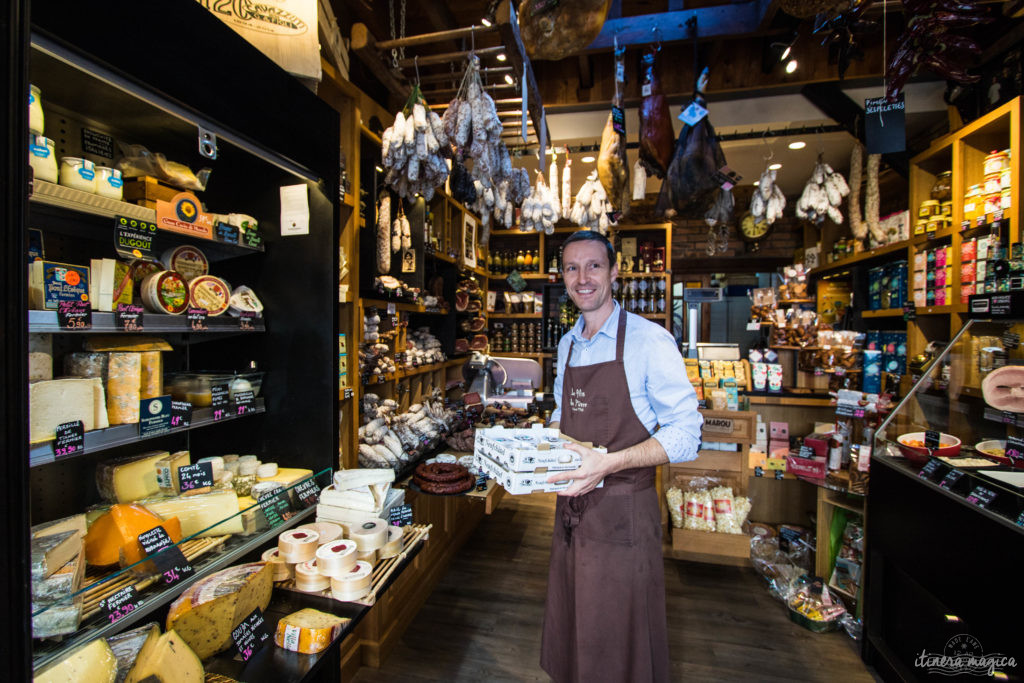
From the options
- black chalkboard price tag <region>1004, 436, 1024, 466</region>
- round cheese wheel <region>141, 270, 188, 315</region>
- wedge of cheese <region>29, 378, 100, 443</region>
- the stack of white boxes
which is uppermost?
round cheese wheel <region>141, 270, 188, 315</region>

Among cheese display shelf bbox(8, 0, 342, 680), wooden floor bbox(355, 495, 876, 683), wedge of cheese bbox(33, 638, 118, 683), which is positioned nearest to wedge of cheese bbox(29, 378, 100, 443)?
cheese display shelf bbox(8, 0, 342, 680)

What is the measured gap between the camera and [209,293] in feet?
5.30

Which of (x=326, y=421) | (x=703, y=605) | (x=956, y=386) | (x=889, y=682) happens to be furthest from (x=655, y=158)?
(x=889, y=682)

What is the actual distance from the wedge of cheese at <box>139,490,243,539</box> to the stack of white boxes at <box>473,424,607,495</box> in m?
0.80

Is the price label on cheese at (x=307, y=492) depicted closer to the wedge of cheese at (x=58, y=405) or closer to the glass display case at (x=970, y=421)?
the wedge of cheese at (x=58, y=405)

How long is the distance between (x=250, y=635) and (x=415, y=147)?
2047 millimetres

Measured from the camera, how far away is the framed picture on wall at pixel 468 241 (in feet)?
14.7

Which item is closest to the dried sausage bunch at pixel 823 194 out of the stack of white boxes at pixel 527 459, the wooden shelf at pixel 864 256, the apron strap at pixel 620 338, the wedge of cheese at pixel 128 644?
the wooden shelf at pixel 864 256

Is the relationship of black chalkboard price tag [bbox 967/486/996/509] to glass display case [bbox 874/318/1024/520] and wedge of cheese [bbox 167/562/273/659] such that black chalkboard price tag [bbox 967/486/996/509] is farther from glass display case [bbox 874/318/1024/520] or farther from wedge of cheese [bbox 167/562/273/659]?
wedge of cheese [bbox 167/562/273/659]

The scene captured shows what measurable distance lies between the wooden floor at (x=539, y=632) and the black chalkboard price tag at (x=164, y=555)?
1637 millimetres

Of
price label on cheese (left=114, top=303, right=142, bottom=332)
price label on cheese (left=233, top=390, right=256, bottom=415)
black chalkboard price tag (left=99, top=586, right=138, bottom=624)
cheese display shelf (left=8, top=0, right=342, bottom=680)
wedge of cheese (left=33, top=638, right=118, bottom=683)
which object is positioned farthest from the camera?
price label on cheese (left=233, top=390, right=256, bottom=415)

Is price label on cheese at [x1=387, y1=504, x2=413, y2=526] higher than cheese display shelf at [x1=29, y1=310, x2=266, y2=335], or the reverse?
cheese display shelf at [x1=29, y1=310, x2=266, y2=335]

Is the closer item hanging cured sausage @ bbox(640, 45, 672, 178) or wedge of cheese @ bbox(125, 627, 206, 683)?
wedge of cheese @ bbox(125, 627, 206, 683)

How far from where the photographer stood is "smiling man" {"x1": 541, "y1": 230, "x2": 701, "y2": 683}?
178cm
